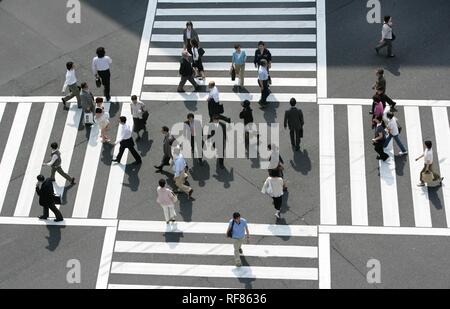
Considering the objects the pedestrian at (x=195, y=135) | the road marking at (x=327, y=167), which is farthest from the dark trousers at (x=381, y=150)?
the pedestrian at (x=195, y=135)

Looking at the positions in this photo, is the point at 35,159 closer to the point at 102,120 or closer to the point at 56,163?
the point at 56,163

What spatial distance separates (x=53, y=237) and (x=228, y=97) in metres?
8.18

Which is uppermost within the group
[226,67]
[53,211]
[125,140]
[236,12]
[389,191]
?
[236,12]

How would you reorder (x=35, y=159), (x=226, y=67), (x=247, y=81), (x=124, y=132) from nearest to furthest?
1. (x=124, y=132)
2. (x=35, y=159)
3. (x=247, y=81)
4. (x=226, y=67)

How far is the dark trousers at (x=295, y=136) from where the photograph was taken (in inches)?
1108

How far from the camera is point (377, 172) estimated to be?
27844mm

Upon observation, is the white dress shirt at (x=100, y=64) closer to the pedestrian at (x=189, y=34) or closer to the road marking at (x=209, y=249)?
the pedestrian at (x=189, y=34)

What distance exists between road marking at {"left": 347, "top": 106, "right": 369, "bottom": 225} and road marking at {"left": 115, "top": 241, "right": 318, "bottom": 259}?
1967 mm

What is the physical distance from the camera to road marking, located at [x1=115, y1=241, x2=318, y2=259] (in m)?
25.6

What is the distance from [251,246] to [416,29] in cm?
1204

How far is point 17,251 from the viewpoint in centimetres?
2628

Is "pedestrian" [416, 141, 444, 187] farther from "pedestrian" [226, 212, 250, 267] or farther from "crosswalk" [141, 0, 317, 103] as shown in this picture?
"pedestrian" [226, 212, 250, 267]

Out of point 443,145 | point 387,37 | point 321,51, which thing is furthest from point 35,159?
point 443,145

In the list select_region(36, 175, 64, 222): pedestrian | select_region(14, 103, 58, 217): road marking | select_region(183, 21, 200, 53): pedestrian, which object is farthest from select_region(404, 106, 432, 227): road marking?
select_region(14, 103, 58, 217): road marking
